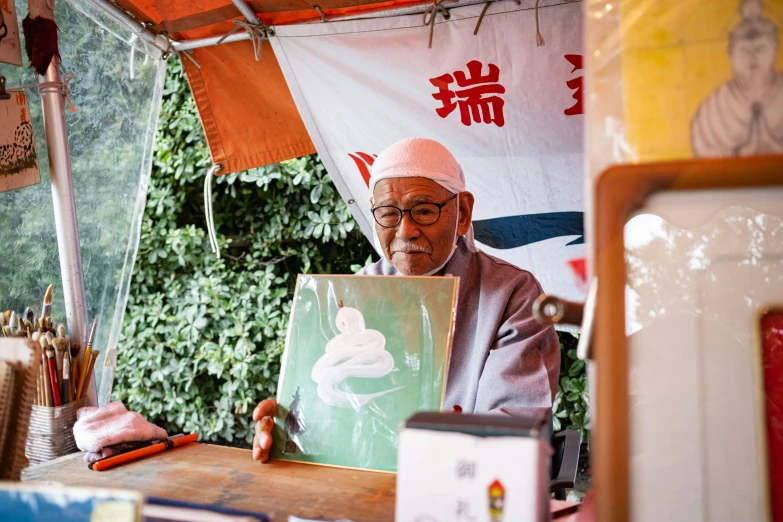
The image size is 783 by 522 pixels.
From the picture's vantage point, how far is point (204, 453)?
63.0 inches

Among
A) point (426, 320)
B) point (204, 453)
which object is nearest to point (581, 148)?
point (426, 320)

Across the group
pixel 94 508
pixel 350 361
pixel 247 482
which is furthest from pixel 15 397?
pixel 350 361

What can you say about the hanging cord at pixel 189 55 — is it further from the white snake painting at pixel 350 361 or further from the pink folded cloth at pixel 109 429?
the white snake painting at pixel 350 361

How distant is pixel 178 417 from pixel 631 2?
4.41m

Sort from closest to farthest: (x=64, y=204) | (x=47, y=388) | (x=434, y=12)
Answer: (x=47, y=388)
(x=64, y=204)
(x=434, y=12)

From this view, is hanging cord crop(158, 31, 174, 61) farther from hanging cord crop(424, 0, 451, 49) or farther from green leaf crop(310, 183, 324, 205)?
green leaf crop(310, 183, 324, 205)

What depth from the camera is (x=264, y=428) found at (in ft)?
4.89

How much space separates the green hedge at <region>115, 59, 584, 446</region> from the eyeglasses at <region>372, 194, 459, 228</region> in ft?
6.69

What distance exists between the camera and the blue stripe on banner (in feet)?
9.36

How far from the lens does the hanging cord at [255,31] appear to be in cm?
266

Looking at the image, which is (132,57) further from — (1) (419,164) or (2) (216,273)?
(2) (216,273)

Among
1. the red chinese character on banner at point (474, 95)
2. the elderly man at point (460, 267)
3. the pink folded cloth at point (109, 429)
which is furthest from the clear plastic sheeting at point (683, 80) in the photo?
the red chinese character on banner at point (474, 95)

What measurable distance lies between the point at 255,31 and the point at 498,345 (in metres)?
1.62

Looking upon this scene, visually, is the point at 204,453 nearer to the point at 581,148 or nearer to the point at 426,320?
the point at 426,320
